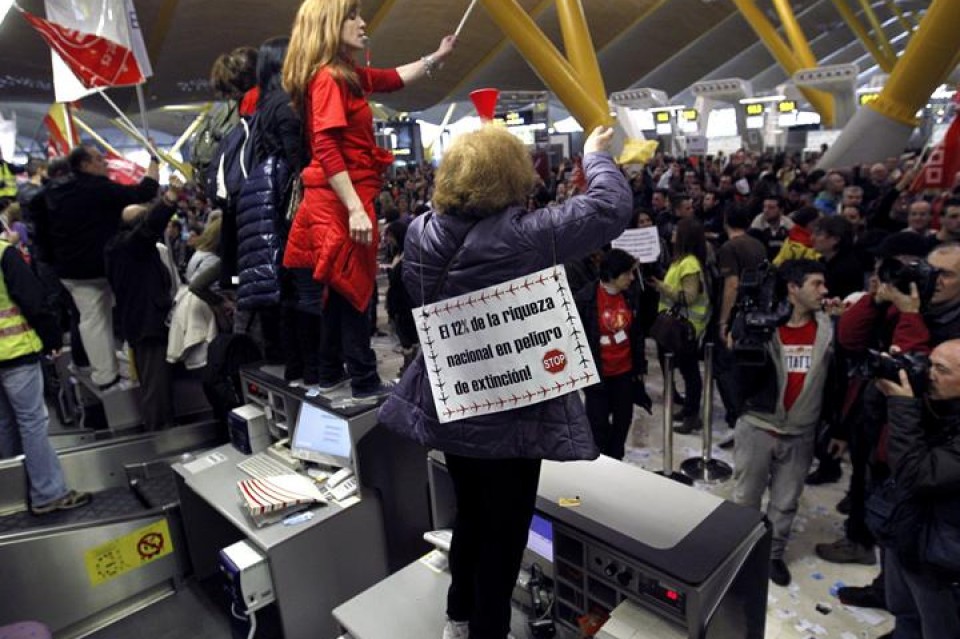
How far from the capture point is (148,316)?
168 inches

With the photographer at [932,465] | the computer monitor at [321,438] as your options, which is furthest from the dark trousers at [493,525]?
the photographer at [932,465]

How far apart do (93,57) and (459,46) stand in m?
23.9

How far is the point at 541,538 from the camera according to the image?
2.04 metres

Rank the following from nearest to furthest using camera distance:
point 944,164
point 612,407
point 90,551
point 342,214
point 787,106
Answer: point 342,214, point 90,551, point 612,407, point 944,164, point 787,106

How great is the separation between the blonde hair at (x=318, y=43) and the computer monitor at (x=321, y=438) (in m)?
1.39

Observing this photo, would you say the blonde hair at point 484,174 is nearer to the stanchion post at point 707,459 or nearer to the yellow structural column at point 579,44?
the stanchion post at point 707,459

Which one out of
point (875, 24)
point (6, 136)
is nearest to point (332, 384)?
point (6, 136)

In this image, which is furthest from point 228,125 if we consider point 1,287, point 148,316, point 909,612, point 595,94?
point 595,94

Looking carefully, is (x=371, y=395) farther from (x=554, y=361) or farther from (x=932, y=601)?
A: (x=932, y=601)

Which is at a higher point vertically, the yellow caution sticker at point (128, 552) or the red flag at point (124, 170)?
the red flag at point (124, 170)

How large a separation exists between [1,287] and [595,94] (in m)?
11.1

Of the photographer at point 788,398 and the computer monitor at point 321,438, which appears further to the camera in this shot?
the photographer at point 788,398

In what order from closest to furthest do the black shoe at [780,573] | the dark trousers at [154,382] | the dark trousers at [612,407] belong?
the black shoe at [780,573] < the dark trousers at [612,407] < the dark trousers at [154,382]

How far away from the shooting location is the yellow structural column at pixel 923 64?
1027 cm
